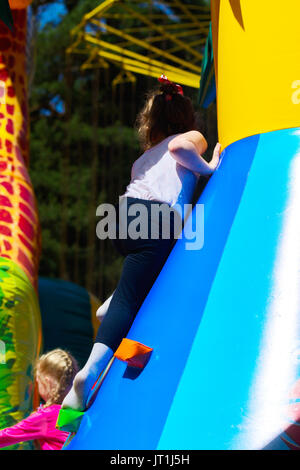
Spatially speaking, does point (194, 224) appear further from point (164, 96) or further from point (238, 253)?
point (164, 96)

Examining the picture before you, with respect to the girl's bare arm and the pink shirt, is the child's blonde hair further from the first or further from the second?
the girl's bare arm

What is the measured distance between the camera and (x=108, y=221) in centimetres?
212

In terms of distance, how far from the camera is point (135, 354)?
5.86 feet

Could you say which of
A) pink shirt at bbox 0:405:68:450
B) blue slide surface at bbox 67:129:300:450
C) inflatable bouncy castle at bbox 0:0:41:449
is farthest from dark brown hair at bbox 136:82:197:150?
inflatable bouncy castle at bbox 0:0:41:449

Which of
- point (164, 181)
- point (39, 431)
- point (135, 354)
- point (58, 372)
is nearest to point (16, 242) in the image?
point (58, 372)

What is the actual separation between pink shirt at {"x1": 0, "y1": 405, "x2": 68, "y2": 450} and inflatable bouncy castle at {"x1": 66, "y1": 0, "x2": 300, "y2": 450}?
33 cm

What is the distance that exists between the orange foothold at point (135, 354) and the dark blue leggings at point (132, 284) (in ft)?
0.55

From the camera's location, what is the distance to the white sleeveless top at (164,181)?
6.80ft

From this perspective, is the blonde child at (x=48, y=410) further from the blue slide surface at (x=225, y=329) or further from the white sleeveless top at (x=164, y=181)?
the white sleeveless top at (x=164, y=181)

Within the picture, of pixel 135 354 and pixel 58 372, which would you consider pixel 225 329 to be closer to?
pixel 135 354

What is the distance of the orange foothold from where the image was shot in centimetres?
179

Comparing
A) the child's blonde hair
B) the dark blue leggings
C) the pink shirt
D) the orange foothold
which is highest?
the dark blue leggings
